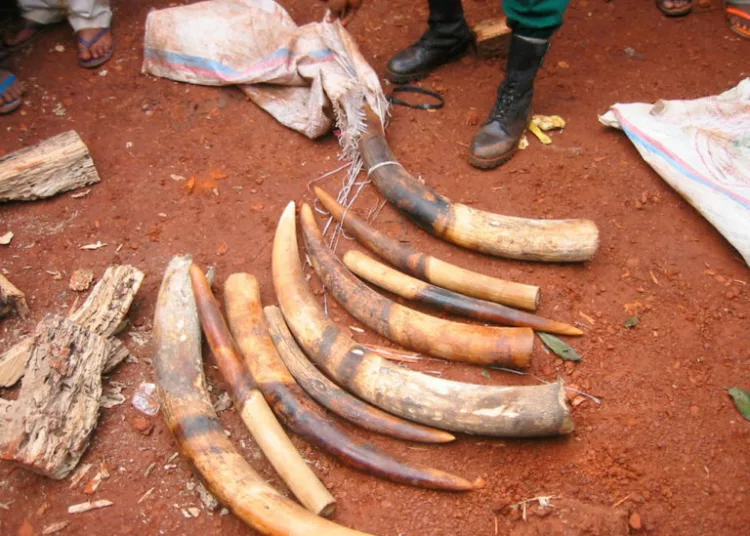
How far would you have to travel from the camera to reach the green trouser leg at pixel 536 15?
113 inches

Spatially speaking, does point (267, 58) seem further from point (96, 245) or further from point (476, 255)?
point (476, 255)

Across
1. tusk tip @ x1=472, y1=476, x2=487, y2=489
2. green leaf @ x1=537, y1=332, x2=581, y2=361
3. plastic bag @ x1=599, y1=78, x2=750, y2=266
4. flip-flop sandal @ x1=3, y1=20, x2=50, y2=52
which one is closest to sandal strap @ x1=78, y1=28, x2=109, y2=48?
flip-flop sandal @ x1=3, y1=20, x2=50, y2=52

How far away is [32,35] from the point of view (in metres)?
4.02

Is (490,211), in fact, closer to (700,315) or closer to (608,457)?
(700,315)

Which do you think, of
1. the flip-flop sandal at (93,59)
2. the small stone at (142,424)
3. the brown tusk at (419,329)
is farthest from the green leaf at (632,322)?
the flip-flop sandal at (93,59)

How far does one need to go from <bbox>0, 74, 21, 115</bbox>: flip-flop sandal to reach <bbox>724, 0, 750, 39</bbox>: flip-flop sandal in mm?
4377

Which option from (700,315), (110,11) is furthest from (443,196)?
(110,11)

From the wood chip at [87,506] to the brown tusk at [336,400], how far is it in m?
0.78

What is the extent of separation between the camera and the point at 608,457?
2.12 metres

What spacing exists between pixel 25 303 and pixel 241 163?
4.11 ft

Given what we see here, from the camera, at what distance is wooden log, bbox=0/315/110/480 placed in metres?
2.05

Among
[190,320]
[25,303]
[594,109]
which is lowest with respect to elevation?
[25,303]

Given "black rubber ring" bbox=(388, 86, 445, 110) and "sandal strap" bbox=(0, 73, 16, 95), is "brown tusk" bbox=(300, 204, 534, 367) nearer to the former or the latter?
"black rubber ring" bbox=(388, 86, 445, 110)

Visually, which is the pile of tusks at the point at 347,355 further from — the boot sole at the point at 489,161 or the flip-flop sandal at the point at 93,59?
the flip-flop sandal at the point at 93,59
